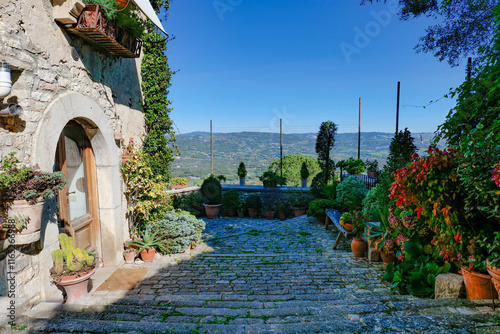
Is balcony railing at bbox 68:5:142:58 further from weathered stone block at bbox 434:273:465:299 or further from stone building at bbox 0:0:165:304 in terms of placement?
weathered stone block at bbox 434:273:465:299

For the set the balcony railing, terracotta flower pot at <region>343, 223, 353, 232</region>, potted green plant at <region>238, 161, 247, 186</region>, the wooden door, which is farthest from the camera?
potted green plant at <region>238, 161, 247, 186</region>

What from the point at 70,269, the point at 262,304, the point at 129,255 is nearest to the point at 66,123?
the point at 70,269

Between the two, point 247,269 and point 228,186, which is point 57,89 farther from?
point 228,186

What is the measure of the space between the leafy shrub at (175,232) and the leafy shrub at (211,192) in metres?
4.33

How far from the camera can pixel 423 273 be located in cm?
333

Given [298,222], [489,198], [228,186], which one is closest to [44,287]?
[489,198]

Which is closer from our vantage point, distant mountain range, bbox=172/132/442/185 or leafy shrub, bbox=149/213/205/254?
leafy shrub, bbox=149/213/205/254

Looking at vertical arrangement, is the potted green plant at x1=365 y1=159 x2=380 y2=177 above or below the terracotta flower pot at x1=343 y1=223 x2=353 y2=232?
above

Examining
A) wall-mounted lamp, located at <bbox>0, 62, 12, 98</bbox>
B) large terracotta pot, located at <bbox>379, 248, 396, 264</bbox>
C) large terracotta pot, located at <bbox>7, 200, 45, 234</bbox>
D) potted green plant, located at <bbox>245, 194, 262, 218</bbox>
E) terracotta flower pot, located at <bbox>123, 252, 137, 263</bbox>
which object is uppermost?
wall-mounted lamp, located at <bbox>0, 62, 12, 98</bbox>

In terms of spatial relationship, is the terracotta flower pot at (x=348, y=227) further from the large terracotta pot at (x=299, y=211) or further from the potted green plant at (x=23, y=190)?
the potted green plant at (x=23, y=190)

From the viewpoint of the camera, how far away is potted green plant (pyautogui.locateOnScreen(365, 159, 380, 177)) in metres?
11.1

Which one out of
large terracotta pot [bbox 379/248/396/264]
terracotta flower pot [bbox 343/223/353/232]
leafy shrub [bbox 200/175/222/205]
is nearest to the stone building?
terracotta flower pot [bbox 343/223/353/232]

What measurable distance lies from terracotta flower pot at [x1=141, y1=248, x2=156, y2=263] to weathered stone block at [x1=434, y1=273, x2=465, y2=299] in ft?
14.2

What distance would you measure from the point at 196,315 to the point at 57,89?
3042 millimetres
